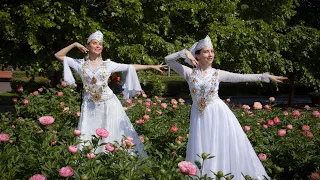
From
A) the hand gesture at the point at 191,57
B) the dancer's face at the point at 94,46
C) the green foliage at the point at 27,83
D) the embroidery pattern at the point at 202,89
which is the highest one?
the dancer's face at the point at 94,46

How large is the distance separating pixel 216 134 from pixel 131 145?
1.24 m

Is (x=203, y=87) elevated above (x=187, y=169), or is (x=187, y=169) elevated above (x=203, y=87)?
(x=203, y=87)

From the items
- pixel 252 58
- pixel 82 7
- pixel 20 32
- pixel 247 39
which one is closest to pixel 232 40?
pixel 247 39

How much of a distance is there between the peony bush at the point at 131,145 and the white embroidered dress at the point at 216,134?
0.46ft

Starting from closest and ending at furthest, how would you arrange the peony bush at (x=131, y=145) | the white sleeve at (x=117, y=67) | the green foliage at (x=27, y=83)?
the peony bush at (x=131, y=145), the white sleeve at (x=117, y=67), the green foliage at (x=27, y=83)

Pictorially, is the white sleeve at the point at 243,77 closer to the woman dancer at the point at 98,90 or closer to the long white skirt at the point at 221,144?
the long white skirt at the point at 221,144

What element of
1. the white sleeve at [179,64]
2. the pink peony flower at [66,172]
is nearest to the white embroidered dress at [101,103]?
the white sleeve at [179,64]

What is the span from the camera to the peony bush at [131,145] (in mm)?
2410

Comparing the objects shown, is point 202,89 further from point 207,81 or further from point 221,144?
point 221,144

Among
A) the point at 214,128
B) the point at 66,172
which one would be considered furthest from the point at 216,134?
the point at 66,172

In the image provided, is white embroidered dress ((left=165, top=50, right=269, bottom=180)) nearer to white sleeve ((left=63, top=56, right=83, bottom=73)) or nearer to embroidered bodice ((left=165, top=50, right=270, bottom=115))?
embroidered bodice ((left=165, top=50, right=270, bottom=115))

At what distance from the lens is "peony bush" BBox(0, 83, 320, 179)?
241cm

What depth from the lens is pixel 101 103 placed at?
422cm

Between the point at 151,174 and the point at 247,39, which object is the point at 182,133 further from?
the point at 247,39
